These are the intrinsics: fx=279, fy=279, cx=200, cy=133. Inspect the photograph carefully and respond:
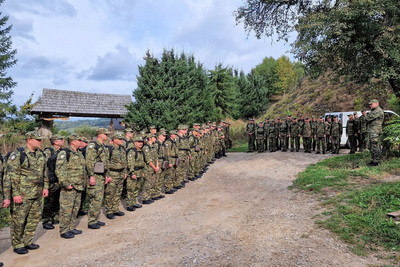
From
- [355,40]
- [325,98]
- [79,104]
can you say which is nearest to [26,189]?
[355,40]

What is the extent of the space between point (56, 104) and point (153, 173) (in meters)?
17.6

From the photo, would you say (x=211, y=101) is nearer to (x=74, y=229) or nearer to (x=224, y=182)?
(x=224, y=182)

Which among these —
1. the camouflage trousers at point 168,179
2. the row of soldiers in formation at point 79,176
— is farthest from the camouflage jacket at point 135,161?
the camouflage trousers at point 168,179

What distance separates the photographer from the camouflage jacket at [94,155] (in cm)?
600

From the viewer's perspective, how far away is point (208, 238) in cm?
507

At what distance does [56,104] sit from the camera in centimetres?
2214

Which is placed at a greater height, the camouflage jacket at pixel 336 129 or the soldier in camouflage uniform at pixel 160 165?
the camouflage jacket at pixel 336 129

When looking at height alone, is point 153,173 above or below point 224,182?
above

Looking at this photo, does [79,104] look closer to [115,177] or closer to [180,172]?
[180,172]

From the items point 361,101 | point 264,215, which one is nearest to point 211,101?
point 361,101

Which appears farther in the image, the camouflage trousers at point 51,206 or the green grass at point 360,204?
the camouflage trousers at point 51,206

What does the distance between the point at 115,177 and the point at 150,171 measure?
1.46m

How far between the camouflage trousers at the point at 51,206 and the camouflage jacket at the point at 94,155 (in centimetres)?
110

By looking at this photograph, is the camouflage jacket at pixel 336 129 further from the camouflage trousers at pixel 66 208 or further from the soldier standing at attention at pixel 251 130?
the camouflage trousers at pixel 66 208
